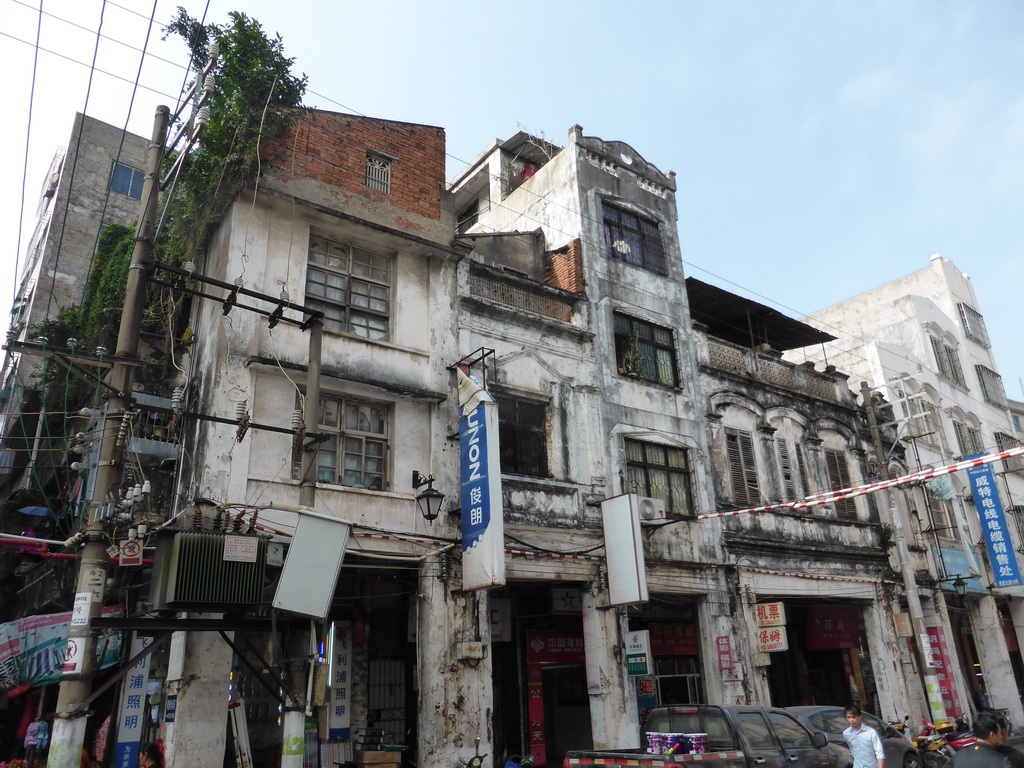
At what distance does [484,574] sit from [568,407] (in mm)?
4876

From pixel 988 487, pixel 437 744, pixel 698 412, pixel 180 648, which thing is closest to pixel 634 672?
pixel 437 744

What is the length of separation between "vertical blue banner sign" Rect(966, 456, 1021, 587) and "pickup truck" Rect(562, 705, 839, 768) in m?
15.2

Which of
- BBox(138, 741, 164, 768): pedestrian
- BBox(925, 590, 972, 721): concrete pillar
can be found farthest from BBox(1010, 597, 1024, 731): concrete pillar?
BBox(138, 741, 164, 768): pedestrian

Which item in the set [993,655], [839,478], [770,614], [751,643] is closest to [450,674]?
[751,643]

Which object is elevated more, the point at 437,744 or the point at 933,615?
the point at 933,615

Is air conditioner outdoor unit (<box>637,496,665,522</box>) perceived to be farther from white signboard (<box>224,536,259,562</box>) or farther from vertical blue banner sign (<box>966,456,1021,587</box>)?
vertical blue banner sign (<box>966,456,1021,587</box>)

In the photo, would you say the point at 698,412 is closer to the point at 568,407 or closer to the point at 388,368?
the point at 568,407

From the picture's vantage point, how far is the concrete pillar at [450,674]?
1201 cm

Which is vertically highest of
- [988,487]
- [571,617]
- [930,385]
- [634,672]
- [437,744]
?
[930,385]

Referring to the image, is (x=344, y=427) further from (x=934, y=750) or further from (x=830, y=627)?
(x=830, y=627)

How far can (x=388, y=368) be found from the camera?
13.6 metres

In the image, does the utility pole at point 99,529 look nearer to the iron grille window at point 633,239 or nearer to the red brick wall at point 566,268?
the red brick wall at point 566,268

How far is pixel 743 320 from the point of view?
23172 mm

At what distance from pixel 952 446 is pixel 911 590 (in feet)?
32.3
